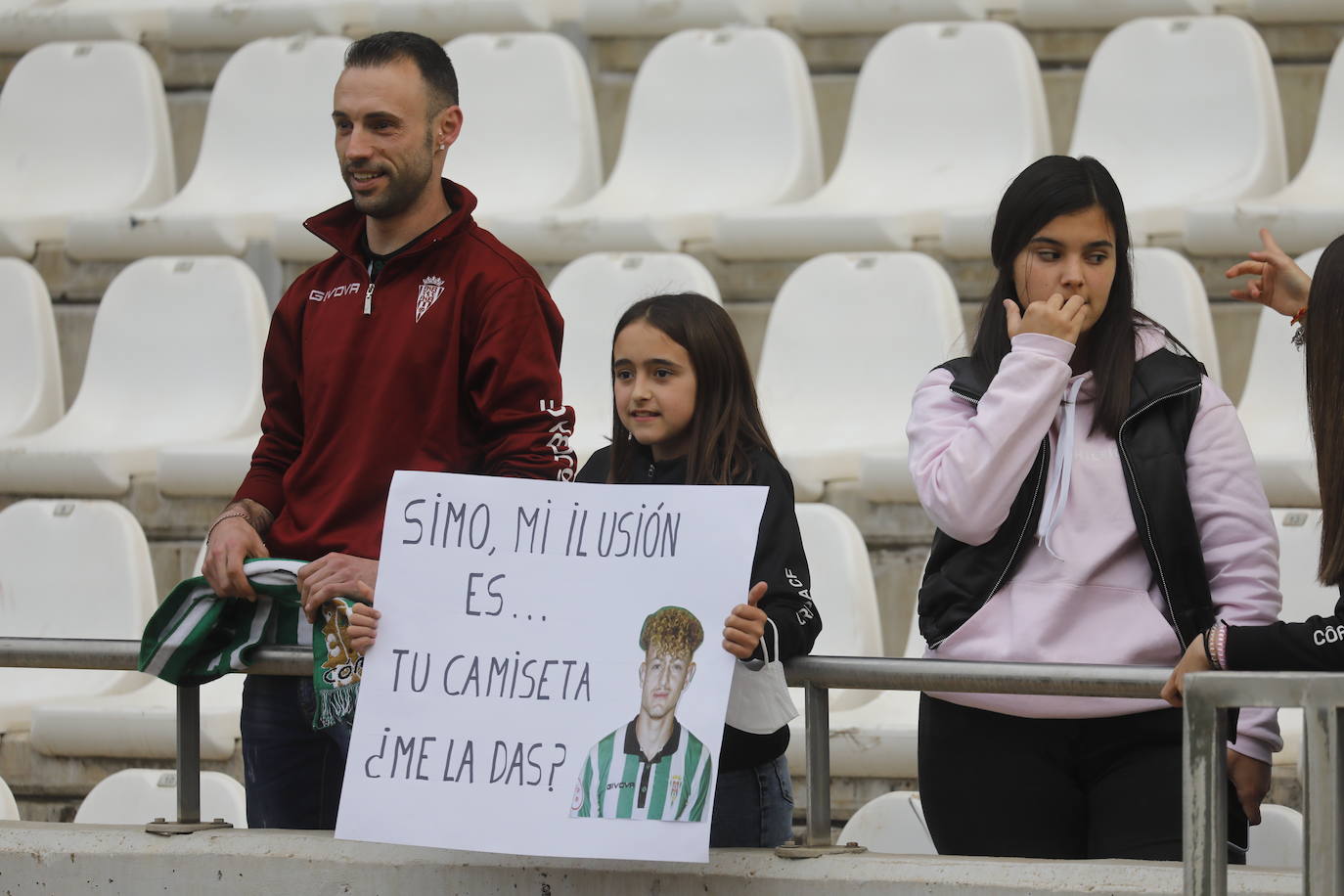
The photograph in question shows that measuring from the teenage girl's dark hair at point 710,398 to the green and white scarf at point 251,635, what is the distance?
444 mm

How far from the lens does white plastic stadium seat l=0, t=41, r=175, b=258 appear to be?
19.9ft

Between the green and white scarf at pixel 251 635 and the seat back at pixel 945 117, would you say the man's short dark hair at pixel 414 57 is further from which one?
the seat back at pixel 945 117

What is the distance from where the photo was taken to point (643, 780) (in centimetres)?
241

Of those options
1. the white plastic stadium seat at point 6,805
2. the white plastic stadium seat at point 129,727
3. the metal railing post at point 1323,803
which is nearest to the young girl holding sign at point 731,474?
the metal railing post at point 1323,803

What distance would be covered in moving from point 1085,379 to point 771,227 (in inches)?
108

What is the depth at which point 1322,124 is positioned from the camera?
16.6ft

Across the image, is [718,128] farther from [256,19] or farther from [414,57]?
[414,57]

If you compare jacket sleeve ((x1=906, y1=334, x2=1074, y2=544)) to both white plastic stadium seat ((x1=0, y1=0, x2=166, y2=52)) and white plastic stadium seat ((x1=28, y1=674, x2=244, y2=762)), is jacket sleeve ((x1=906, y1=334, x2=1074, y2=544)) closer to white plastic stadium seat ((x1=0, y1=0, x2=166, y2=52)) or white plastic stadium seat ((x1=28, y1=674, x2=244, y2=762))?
white plastic stadium seat ((x1=28, y1=674, x2=244, y2=762))

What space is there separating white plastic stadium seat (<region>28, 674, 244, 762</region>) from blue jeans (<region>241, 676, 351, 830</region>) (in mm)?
1484

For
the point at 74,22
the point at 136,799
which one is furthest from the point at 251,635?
the point at 74,22

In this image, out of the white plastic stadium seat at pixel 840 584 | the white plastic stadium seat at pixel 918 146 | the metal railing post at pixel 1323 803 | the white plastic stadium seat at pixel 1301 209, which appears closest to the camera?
the metal railing post at pixel 1323 803

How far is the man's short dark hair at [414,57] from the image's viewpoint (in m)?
2.80

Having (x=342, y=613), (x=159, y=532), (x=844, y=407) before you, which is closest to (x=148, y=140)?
(x=159, y=532)

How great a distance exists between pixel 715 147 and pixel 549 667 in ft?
11.0
